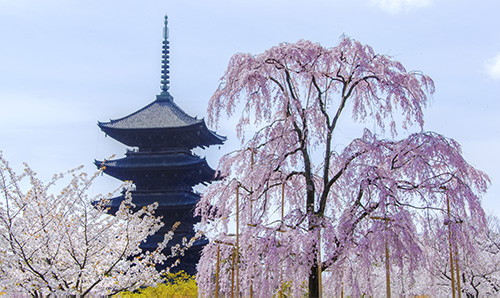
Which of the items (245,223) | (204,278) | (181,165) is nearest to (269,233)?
(245,223)

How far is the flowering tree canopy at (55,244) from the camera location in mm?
10445

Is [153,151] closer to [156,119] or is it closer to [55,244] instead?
[156,119]

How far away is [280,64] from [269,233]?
3633 millimetres

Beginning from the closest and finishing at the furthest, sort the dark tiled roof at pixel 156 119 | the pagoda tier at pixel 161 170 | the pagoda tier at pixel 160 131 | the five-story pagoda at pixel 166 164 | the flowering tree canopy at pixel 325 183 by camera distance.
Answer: the flowering tree canopy at pixel 325 183 < the five-story pagoda at pixel 166 164 < the pagoda tier at pixel 161 170 < the pagoda tier at pixel 160 131 < the dark tiled roof at pixel 156 119

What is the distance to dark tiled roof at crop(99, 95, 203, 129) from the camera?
27903 mm

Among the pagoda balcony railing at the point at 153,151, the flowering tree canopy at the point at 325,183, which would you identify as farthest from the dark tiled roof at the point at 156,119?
the flowering tree canopy at the point at 325,183

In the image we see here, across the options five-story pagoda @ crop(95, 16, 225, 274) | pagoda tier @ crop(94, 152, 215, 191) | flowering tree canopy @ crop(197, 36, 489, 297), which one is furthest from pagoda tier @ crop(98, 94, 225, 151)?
flowering tree canopy @ crop(197, 36, 489, 297)

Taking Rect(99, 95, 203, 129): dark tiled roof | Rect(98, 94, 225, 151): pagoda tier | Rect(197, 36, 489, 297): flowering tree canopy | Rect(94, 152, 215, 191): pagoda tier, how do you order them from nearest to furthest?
1. Rect(197, 36, 489, 297): flowering tree canopy
2. Rect(94, 152, 215, 191): pagoda tier
3. Rect(98, 94, 225, 151): pagoda tier
4. Rect(99, 95, 203, 129): dark tiled roof

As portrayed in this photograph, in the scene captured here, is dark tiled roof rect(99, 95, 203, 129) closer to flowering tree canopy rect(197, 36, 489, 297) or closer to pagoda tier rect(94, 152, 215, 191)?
pagoda tier rect(94, 152, 215, 191)

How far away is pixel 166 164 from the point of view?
26.7 meters

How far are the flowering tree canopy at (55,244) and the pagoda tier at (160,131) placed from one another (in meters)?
15.3

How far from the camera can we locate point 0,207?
1042cm

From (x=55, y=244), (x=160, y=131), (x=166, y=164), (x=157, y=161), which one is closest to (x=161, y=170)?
(x=157, y=161)

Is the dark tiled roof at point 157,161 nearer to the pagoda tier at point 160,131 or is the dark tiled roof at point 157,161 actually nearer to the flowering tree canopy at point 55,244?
the pagoda tier at point 160,131
